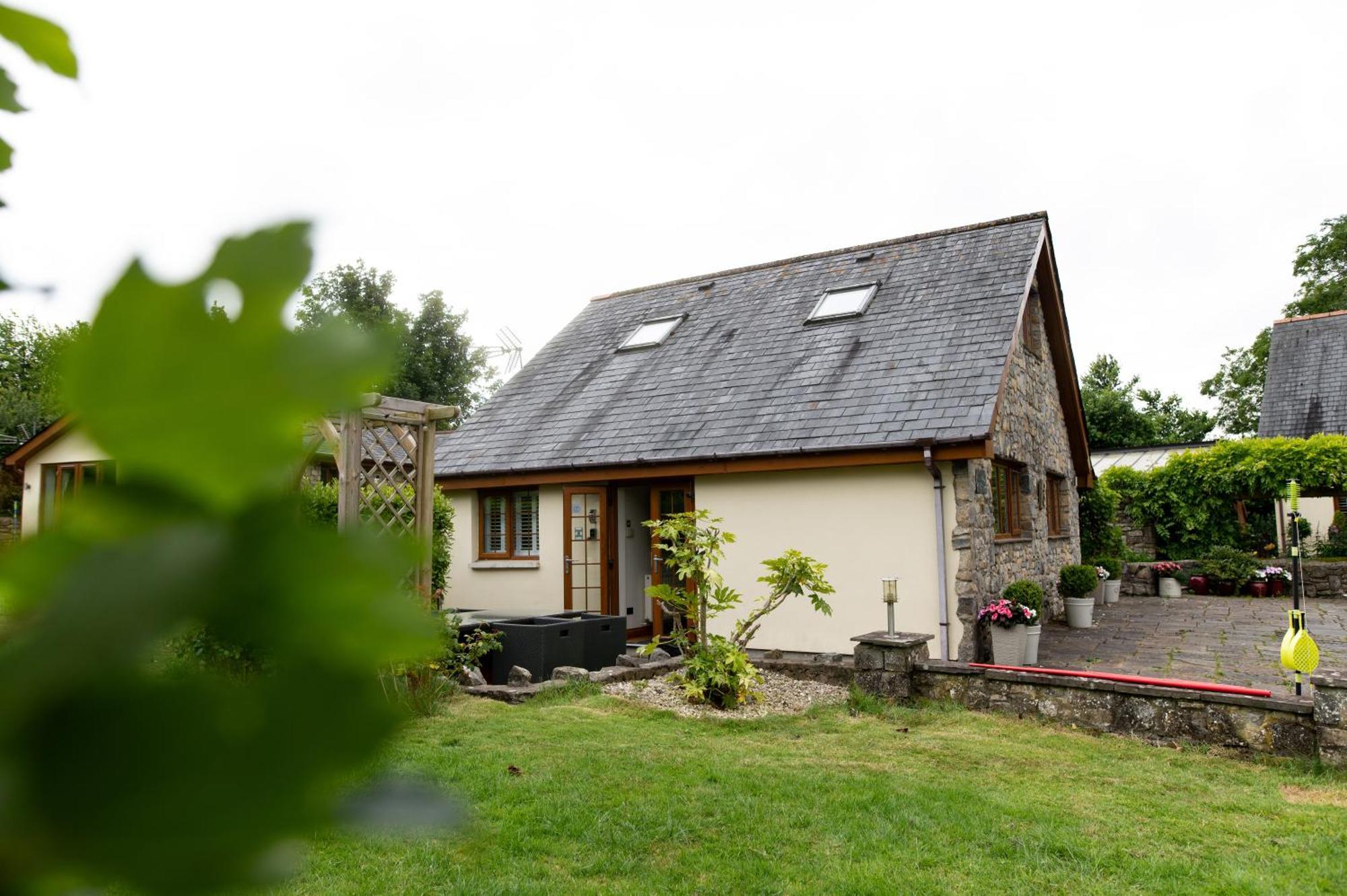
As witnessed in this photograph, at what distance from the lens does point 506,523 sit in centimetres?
1223

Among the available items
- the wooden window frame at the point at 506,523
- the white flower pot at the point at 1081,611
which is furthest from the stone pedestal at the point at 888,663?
the wooden window frame at the point at 506,523

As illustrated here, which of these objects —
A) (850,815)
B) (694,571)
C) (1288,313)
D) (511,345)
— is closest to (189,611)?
(850,815)

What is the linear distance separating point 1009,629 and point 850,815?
475cm

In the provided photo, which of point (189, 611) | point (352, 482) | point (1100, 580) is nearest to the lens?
point (189, 611)

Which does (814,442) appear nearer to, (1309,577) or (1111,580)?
(1111,580)

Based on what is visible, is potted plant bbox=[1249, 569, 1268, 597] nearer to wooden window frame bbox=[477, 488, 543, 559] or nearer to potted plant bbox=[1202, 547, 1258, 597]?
potted plant bbox=[1202, 547, 1258, 597]

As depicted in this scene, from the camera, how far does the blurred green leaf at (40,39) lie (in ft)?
1.41

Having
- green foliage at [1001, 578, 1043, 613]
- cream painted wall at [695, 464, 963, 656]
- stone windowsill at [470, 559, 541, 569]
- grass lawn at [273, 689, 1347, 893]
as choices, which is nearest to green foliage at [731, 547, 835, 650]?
grass lawn at [273, 689, 1347, 893]

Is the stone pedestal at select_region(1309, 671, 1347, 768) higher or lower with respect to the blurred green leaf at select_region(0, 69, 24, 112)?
lower

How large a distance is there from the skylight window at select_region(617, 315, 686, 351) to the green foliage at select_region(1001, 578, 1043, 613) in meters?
6.80

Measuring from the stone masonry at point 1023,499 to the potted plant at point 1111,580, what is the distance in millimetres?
463

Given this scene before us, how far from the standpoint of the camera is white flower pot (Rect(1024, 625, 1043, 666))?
8523 millimetres

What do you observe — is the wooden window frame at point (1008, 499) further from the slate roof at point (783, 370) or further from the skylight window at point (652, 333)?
the skylight window at point (652, 333)

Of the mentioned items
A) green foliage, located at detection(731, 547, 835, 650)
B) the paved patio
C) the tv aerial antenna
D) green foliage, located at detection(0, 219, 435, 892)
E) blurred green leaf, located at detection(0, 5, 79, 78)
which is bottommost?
the paved patio
